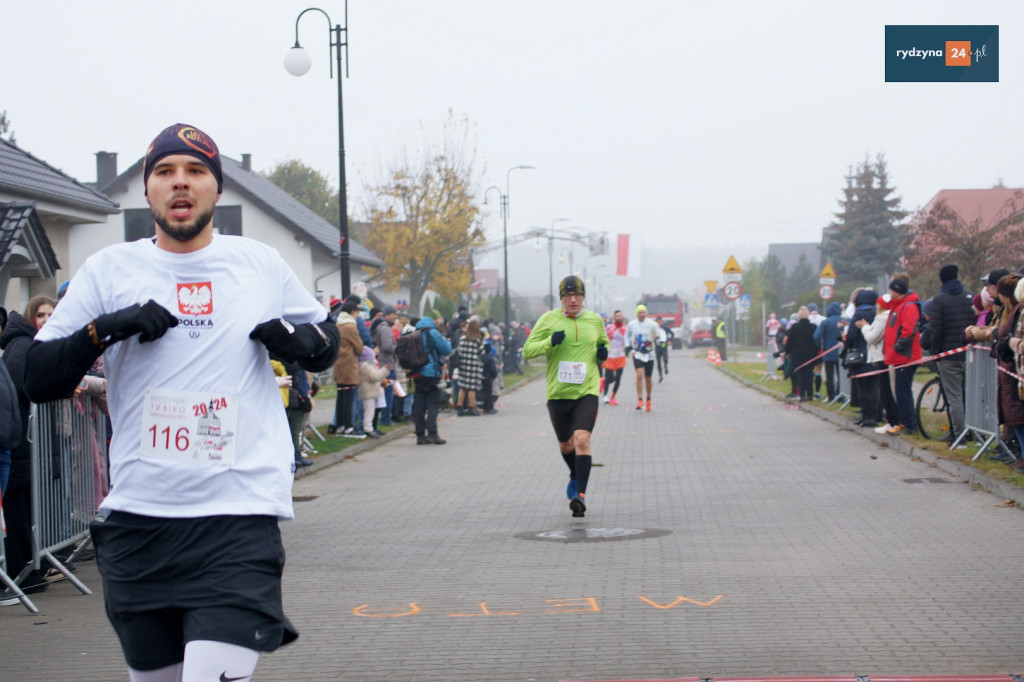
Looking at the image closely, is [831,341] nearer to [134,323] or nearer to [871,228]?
[134,323]

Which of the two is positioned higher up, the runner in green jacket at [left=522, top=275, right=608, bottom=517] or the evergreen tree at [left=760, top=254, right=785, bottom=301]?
the evergreen tree at [left=760, top=254, right=785, bottom=301]

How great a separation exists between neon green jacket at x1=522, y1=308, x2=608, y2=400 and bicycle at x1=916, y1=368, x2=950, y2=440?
594 cm

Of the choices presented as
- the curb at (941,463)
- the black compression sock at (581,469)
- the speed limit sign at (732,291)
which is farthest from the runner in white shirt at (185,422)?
the speed limit sign at (732,291)

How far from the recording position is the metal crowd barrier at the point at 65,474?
291 inches

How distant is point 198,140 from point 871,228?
247ft

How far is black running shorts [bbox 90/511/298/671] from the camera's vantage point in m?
3.05

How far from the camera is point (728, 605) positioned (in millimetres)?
6500

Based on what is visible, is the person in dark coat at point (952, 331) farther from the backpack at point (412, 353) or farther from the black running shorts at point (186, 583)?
the black running shorts at point (186, 583)

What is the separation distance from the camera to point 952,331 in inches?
536

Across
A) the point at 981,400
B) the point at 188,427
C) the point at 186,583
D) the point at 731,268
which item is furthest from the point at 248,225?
Result: the point at 186,583

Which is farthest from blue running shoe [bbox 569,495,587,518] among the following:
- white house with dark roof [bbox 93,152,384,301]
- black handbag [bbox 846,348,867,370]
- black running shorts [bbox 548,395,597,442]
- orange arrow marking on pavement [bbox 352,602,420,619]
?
white house with dark roof [bbox 93,152,384,301]

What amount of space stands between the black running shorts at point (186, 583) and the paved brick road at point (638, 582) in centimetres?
224

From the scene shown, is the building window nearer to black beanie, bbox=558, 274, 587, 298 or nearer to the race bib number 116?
black beanie, bbox=558, 274, 587, 298

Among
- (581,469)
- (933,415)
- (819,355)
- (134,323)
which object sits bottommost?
(933,415)
